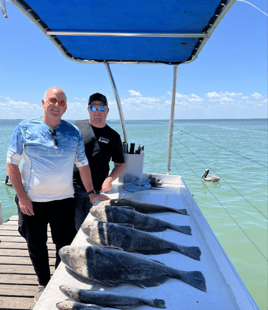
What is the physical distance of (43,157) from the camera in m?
2.28

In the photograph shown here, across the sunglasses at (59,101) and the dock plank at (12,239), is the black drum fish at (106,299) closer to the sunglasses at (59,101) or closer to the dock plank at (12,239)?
the sunglasses at (59,101)

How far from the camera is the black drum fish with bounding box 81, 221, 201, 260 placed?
1.86 m

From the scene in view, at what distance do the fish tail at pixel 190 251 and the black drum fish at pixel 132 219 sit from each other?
289mm

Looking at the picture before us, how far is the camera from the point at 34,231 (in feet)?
7.88

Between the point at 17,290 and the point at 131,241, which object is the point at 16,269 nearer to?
the point at 17,290

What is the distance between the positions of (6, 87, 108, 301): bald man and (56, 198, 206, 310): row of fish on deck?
470 mm

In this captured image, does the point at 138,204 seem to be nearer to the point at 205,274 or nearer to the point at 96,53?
the point at 205,274

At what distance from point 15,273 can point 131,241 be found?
88.2 inches

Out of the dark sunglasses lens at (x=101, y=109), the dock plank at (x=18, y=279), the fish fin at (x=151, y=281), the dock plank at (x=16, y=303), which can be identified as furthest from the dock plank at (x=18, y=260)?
the fish fin at (x=151, y=281)

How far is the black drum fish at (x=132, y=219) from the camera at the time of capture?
2211 millimetres

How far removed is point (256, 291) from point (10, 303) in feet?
14.8

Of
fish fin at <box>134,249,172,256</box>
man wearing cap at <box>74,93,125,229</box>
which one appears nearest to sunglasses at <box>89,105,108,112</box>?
man wearing cap at <box>74,93,125,229</box>

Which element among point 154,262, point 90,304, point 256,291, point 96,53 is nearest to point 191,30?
point 96,53

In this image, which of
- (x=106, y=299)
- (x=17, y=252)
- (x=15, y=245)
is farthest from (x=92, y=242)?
(x=15, y=245)
